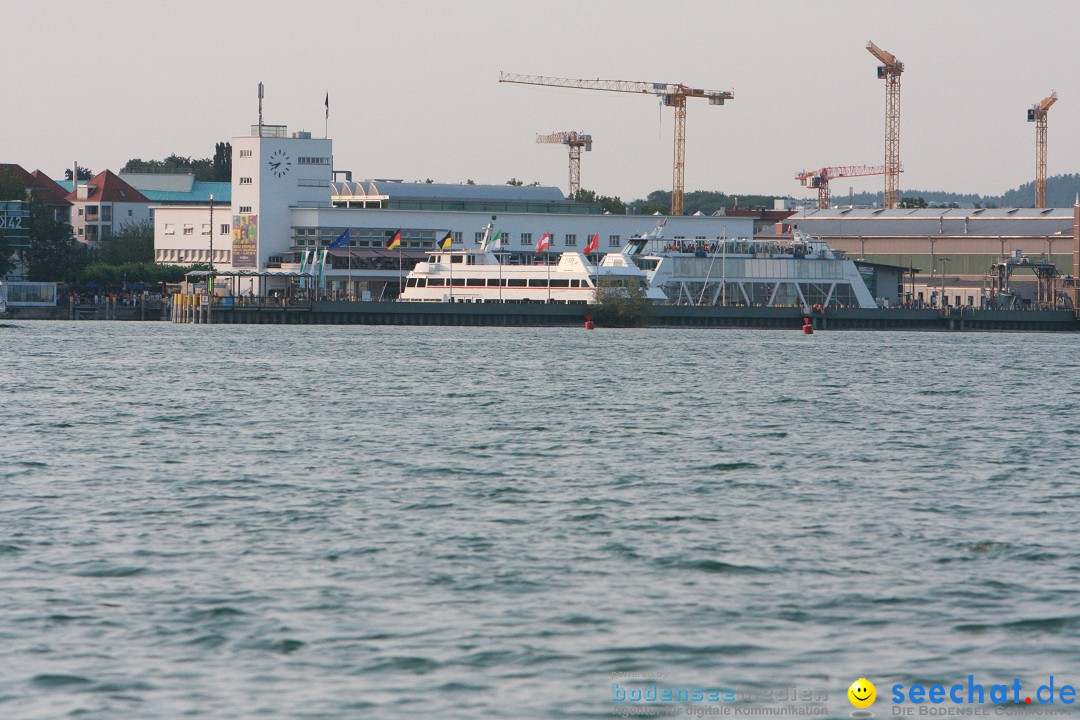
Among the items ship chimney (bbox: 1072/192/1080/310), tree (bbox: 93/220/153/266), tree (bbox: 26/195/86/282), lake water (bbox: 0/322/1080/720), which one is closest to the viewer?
lake water (bbox: 0/322/1080/720)

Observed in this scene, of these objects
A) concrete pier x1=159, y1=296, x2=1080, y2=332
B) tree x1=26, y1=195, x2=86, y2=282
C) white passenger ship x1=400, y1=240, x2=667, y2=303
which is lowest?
concrete pier x1=159, y1=296, x2=1080, y2=332

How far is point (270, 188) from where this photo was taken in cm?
15175

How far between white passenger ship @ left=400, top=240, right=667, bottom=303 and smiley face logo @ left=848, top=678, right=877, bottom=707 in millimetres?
117992

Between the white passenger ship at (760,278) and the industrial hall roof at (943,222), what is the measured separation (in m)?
31.7

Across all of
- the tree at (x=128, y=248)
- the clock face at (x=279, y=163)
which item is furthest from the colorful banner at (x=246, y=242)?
the tree at (x=128, y=248)

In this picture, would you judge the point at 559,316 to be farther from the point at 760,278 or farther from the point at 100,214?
the point at 100,214

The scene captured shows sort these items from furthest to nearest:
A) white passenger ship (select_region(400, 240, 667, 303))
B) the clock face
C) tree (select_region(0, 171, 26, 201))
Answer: tree (select_region(0, 171, 26, 201)) < the clock face < white passenger ship (select_region(400, 240, 667, 303))

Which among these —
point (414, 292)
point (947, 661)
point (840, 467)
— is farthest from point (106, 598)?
point (414, 292)

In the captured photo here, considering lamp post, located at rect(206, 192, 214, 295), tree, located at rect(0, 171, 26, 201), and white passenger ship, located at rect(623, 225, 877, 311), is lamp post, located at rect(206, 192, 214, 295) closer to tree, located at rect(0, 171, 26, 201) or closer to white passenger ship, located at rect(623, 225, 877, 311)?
tree, located at rect(0, 171, 26, 201)

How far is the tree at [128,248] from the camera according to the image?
582 ft

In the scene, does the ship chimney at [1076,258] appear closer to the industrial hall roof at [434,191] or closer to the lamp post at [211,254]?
the industrial hall roof at [434,191]

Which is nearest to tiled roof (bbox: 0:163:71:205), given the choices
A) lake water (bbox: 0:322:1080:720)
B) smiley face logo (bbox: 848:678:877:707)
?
lake water (bbox: 0:322:1080:720)

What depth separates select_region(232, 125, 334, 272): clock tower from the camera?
15075 cm

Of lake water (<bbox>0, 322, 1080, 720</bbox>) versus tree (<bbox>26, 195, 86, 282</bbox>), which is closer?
lake water (<bbox>0, 322, 1080, 720</bbox>)
